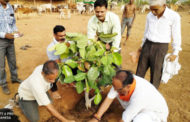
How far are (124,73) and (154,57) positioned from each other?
0.89 metres

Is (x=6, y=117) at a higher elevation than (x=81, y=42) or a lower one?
lower

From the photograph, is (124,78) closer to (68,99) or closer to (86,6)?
(68,99)

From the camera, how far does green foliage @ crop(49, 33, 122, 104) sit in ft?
4.82

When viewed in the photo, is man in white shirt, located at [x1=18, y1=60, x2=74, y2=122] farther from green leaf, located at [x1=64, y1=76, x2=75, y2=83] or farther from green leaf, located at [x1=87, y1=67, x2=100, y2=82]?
green leaf, located at [x1=87, y1=67, x2=100, y2=82]

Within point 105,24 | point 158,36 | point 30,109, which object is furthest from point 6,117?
point 158,36

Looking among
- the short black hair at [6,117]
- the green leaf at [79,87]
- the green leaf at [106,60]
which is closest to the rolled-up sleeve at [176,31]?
the green leaf at [106,60]

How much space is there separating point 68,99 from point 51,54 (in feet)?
2.41

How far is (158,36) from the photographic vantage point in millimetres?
1789

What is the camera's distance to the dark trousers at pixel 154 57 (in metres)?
1.83

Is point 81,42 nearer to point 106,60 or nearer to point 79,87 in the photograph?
point 106,60

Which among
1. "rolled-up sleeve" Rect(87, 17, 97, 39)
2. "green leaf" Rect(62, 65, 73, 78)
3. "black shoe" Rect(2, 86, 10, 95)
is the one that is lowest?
"black shoe" Rect(2, 86, 10, 95)

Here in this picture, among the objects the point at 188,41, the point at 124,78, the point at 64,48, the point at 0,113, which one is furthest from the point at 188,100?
the point at 188,41

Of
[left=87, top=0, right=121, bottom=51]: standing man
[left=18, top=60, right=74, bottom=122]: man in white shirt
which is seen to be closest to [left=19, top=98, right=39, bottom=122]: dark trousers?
[left=18, top=60, right=74, bottom=122]: man in white shirt

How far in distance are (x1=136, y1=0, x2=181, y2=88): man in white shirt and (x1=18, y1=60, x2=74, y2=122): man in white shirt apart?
1224mm
